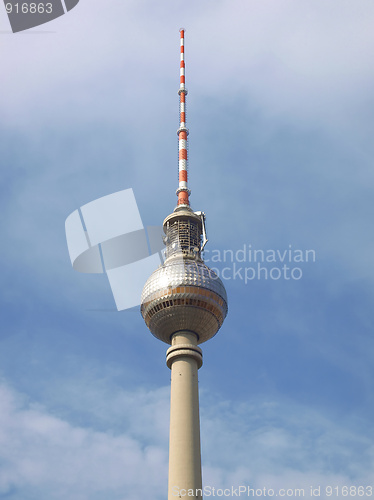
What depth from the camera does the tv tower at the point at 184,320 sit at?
A: 8250 cm

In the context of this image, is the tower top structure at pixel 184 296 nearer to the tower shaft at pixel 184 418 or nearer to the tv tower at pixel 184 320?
the tv tower at pixel 184 320

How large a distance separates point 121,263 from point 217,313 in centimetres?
1684

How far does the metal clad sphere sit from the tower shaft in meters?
2.28

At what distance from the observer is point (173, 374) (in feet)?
298

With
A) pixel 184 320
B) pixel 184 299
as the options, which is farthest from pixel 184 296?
pixel 184 320

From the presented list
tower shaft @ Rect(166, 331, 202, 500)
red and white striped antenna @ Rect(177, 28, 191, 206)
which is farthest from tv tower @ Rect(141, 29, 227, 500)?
red and white striped antenna @ Rect(177, 28, 191, 206)

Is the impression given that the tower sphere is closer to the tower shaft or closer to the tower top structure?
the tower top structure

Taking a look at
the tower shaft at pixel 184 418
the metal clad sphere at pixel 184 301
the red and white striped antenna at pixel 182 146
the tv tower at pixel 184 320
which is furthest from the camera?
the red and white striped antenna at pixel 182 146

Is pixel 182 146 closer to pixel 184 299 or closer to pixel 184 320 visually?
pixel 184 299

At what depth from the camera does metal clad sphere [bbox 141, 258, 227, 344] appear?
304 feet

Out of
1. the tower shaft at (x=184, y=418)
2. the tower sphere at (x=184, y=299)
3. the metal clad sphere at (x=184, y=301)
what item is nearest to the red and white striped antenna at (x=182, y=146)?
the tower sphere at (x=184, y=299)

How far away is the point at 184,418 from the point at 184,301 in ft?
56.7

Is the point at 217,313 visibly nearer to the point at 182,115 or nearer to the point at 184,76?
the point at 182,115

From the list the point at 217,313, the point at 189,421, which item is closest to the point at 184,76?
the point at 217,313
